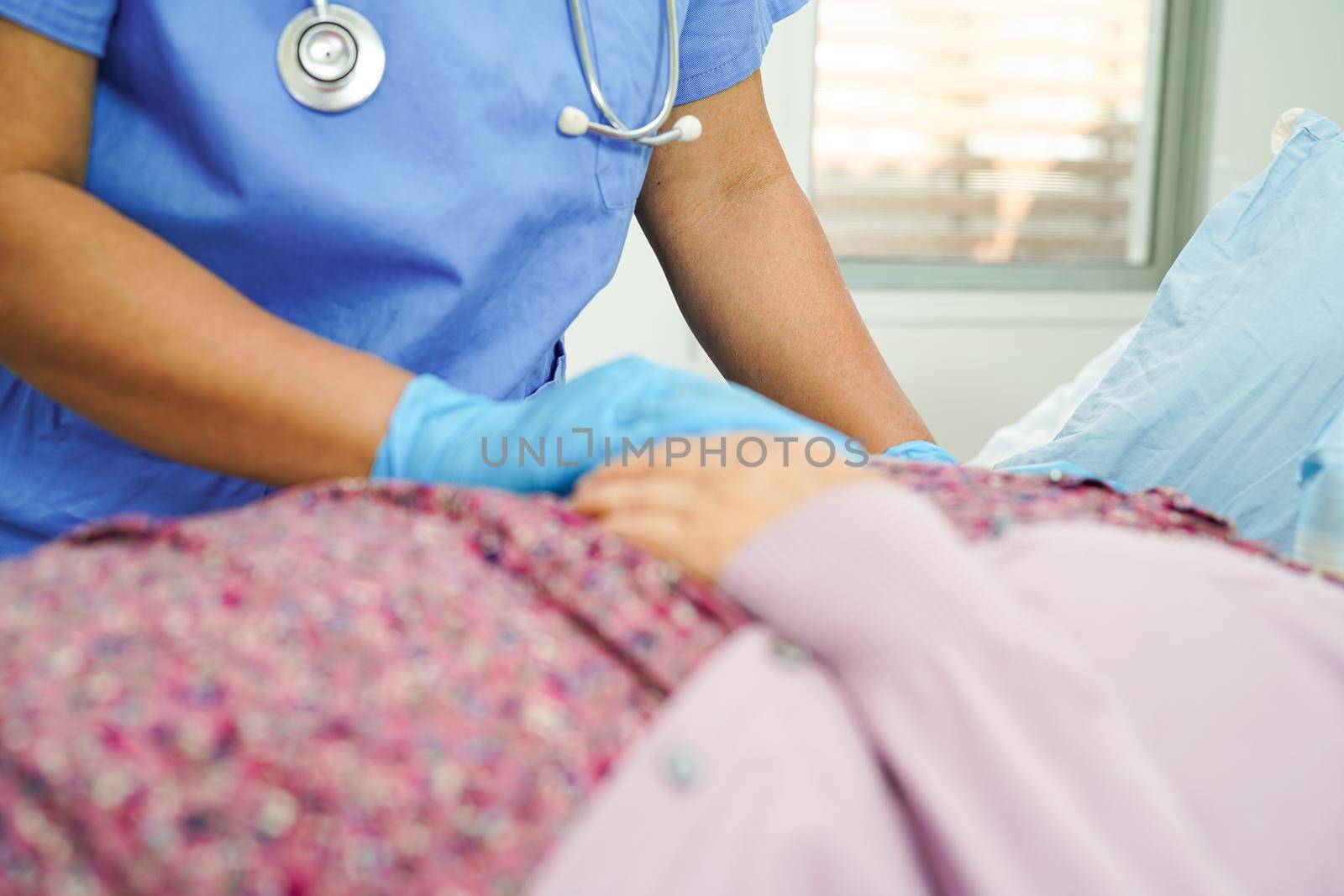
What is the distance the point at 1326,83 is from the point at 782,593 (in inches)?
112

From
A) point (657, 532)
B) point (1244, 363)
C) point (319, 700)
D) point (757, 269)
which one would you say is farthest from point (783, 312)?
point (319, 700)

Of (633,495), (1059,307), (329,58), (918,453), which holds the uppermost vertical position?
(329,58)

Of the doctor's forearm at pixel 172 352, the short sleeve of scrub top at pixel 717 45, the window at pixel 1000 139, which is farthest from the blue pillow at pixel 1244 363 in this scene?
the window at pixel 1000 139

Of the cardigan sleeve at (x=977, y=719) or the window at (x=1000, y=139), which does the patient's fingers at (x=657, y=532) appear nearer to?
the cardigan sleeve at (x=977, y=719)

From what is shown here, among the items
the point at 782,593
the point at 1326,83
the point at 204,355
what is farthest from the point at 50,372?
the point at 1326,83

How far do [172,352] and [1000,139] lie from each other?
105 inches

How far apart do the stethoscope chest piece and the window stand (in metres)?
2.09

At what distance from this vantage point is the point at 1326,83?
2695 mm

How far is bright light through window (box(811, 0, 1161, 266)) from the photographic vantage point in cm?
280

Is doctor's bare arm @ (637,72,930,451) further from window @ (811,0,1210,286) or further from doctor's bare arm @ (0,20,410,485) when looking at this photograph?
window @ (811,0,1210,286)

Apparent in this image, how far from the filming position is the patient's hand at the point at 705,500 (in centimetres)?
51

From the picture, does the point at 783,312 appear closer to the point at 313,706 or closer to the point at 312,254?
the point at 312,254

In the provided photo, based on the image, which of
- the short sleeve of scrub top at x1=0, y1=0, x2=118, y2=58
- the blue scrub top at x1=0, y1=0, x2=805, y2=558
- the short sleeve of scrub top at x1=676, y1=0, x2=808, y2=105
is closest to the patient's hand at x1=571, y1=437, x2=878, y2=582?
the blue scrub top at x1=0, y1=0, x2=805, y2=558

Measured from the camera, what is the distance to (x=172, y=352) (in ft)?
2.20
